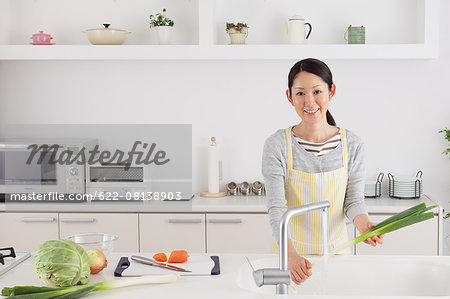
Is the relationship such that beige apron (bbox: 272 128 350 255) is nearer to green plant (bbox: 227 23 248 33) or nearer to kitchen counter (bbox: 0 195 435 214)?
kitchen counter (bbox: 0 195 435 214)

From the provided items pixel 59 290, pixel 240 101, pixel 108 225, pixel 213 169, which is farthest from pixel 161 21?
pixel 59 290

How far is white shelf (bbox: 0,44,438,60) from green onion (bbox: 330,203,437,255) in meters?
1.90

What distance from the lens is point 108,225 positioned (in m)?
3.69

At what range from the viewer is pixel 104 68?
4.11 m

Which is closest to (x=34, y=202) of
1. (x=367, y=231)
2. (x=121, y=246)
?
(x=121, y=246)

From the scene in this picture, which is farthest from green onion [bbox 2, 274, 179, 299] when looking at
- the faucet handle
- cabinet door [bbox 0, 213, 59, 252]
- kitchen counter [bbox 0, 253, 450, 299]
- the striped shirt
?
cabinet door [bbox 0, 213, 59, 252]

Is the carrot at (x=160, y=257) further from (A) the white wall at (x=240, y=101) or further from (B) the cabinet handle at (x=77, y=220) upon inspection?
(A) the white wall at (x=240, y=101)

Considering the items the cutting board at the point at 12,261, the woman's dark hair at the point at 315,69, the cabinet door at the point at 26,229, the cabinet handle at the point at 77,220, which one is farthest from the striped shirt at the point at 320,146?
the cabinet door at the point at 26,229

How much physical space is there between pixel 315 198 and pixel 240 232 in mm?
1363

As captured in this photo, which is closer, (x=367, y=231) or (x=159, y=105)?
(x=367, y=231)

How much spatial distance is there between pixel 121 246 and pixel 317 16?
197 cm

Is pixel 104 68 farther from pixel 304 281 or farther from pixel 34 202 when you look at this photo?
pixel 304 281

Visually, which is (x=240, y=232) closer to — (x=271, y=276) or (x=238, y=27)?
(x=238, y=27)

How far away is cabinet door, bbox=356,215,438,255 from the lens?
3.55 m
